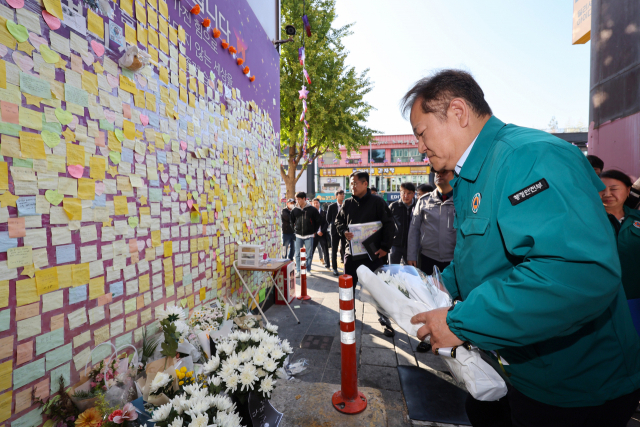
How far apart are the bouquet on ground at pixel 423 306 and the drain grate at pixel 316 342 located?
7.98 ft

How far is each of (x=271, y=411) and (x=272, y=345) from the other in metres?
0.40

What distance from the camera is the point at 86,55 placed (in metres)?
1.87

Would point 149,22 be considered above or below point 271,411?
above

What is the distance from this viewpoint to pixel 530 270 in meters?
0.83

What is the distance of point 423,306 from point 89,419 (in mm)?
1813

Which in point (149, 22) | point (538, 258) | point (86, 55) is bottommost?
point (538, 258)

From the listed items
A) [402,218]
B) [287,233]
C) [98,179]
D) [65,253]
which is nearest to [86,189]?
[98,179]

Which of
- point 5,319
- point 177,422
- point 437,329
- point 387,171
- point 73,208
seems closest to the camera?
point 437,329

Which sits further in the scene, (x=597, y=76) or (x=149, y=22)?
(x=597, y=76)

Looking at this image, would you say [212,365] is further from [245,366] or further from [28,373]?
[28,373]

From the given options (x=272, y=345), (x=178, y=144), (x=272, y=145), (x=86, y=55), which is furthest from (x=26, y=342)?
(x=272, y=145)

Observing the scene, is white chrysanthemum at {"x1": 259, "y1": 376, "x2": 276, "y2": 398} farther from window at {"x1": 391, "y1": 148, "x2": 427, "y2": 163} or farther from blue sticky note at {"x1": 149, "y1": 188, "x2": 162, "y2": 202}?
window at {"x1": 391, "y1": 148, "x2": 427, "y2": 163}

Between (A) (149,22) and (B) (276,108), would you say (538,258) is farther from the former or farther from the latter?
(B) (276,108)

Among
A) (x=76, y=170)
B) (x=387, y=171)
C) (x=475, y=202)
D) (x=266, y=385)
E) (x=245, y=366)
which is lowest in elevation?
(x=266, y=385)
